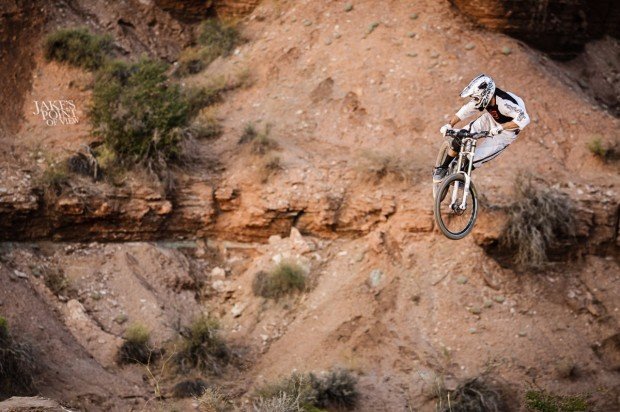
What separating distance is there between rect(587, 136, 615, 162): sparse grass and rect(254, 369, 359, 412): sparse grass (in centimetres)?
702

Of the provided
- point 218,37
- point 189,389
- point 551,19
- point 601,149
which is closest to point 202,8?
point 218,37

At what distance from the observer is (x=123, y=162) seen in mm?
22828

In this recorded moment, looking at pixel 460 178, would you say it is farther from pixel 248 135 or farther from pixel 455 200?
pixel 248 135

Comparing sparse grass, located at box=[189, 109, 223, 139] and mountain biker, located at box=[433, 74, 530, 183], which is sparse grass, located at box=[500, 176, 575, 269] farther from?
sparse grass, located at box=[189, 109, 223, 139]

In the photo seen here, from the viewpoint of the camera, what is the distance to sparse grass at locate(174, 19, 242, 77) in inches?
1052

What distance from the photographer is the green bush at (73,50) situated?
24.7m

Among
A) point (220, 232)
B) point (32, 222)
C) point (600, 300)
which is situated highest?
point (32, 222)

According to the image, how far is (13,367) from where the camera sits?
19.1 metres

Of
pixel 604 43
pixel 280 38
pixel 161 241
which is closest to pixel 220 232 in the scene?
pixel 161 241

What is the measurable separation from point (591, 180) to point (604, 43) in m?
5.73

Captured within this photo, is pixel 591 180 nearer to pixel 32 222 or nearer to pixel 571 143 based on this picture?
pixel 571 143

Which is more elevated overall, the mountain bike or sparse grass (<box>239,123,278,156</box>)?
the mountain bike

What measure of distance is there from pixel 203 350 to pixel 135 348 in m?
1.18

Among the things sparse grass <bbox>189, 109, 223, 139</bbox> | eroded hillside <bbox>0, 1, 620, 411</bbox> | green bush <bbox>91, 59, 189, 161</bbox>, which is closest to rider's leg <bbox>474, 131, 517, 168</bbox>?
eroded hillside <bbox>0, 1, 620, 411</bbox>
